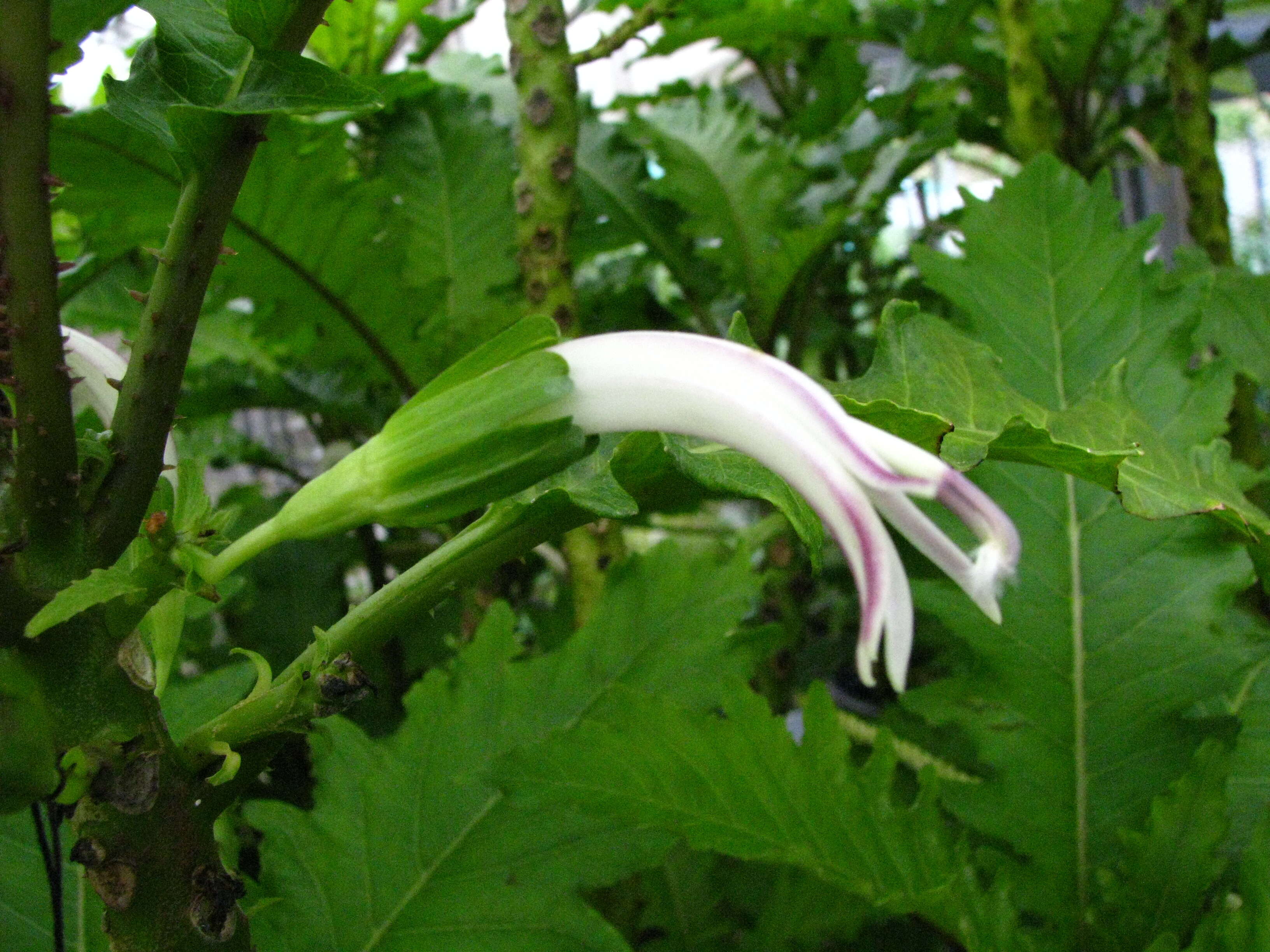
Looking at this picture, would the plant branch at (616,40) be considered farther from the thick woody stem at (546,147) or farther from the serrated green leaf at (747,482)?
the serrated green leaf at (747,482)

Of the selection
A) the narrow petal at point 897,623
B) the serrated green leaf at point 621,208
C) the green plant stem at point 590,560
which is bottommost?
the green plant stem at point 590,560

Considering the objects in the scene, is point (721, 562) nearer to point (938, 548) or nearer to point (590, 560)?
point (590, 560)

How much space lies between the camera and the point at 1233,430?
0.68 m

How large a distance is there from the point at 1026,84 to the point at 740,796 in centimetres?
55

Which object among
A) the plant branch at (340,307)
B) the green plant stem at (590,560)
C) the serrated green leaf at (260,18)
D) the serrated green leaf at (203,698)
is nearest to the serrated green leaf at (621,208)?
the plant branch at (340,307)

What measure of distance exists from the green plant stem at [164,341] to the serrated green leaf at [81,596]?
2 cm

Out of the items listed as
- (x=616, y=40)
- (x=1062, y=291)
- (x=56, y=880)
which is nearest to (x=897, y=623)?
(x=56, y=880)

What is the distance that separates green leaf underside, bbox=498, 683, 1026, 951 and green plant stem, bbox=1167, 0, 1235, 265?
555mm

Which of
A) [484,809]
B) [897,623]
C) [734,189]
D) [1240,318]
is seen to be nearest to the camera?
[897,623]

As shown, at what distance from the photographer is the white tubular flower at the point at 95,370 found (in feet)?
0.97

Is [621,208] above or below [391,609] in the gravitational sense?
above

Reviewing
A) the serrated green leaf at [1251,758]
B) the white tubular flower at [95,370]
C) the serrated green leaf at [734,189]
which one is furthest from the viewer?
the serrated green leaf at [734,189]

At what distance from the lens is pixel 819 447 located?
0.68 ft

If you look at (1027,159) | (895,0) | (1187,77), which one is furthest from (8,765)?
(895,0)
